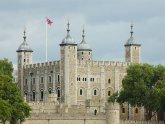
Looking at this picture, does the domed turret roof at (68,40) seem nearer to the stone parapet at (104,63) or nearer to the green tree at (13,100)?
the stone parapet at (104,63)

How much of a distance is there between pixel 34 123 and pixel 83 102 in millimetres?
30639

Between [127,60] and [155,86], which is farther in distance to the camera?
[127,60]

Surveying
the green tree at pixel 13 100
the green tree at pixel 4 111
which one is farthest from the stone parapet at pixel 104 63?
the green tree at pixel 4 111

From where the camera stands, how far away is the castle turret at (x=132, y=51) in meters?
139

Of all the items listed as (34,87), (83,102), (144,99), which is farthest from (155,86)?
(34,87)

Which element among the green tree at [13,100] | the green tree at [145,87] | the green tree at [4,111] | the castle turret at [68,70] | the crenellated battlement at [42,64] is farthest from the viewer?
the crenellated battlement at [42,64]

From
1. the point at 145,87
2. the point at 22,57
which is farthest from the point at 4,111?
the point at 22,57

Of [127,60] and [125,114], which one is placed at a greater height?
[127,60]

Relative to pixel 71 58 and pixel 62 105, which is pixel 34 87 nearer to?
pixel 71 58

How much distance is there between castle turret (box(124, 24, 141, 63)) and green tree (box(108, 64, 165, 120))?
72.6 ft

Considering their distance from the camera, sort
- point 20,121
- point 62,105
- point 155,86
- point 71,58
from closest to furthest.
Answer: point 20,121 → point 155,86 → point 62,105 → point 71,58

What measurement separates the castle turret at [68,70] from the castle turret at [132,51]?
12100mm

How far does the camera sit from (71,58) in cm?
12938

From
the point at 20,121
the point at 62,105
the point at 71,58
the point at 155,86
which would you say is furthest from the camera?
the point at 71,58
